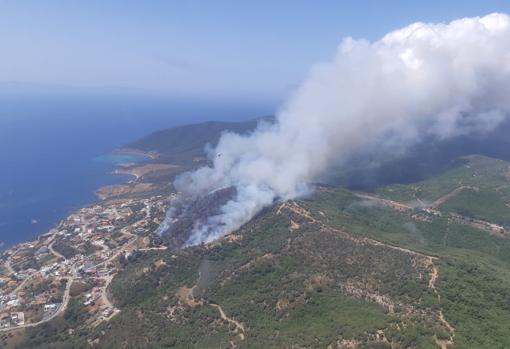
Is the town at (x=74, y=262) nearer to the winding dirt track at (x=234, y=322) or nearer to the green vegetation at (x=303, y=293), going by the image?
the green vegetation at (x=303, y=293)

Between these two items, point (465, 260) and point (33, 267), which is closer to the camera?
point (465, 260)

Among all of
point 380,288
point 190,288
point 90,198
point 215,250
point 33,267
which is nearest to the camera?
point 380,288

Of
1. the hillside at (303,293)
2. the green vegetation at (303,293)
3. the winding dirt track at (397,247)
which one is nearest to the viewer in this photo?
the winding dirt track at (397,247)

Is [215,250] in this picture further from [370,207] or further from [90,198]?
[90,198]

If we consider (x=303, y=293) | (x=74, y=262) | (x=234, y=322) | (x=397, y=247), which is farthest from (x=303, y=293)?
(x=74, y=262)

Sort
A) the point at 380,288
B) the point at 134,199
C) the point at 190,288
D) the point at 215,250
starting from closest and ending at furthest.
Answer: the point at 380,288 → the point at 190,288 → the point at 215,250 → the point at 134,199

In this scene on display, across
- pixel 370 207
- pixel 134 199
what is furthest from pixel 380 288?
pixel 134 199

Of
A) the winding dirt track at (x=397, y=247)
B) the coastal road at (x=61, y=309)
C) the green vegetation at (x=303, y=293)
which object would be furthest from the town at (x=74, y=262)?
the winding dirt track at (x=397, y=247)

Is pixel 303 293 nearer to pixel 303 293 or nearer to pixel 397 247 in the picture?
pixel 303 293

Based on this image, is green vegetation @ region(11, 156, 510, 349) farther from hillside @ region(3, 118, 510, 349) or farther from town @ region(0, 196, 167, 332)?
town @ region(0, 196, 167, 332)
